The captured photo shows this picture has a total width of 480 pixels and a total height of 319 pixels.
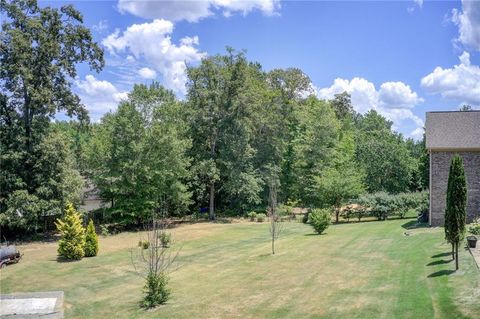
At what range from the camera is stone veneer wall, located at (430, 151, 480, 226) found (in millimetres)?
28000

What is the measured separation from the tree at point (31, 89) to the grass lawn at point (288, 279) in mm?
5691

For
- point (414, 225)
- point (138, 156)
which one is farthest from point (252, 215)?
point (414, 225)

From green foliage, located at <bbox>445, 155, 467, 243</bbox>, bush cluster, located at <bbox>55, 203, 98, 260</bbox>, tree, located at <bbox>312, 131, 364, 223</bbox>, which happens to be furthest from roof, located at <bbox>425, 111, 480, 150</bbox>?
bush cluster, located at <bbox>55, 203, 98, 260</bbox>

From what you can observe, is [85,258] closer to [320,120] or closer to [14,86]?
[14,86]

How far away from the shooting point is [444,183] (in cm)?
2839

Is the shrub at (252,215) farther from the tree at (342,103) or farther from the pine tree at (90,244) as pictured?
the tree at (342,103)

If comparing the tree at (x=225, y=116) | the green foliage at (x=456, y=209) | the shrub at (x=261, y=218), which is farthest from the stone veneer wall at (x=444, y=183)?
the tree at (x=225, y=116)

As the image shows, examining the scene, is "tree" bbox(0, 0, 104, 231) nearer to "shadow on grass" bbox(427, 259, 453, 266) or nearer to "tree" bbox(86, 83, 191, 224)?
"tree" bbox(86, 83, 191, 224)

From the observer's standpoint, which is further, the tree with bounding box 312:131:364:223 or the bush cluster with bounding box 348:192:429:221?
the tree with bounding box 312:131:364:223

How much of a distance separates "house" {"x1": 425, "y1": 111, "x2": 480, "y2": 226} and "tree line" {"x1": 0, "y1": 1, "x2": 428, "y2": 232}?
9.68 meters

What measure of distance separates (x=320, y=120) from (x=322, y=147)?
109 inches

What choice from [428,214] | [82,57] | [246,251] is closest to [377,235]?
[428,214]

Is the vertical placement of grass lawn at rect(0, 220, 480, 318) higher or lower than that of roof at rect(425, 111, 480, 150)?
lower

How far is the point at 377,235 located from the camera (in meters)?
27.0
